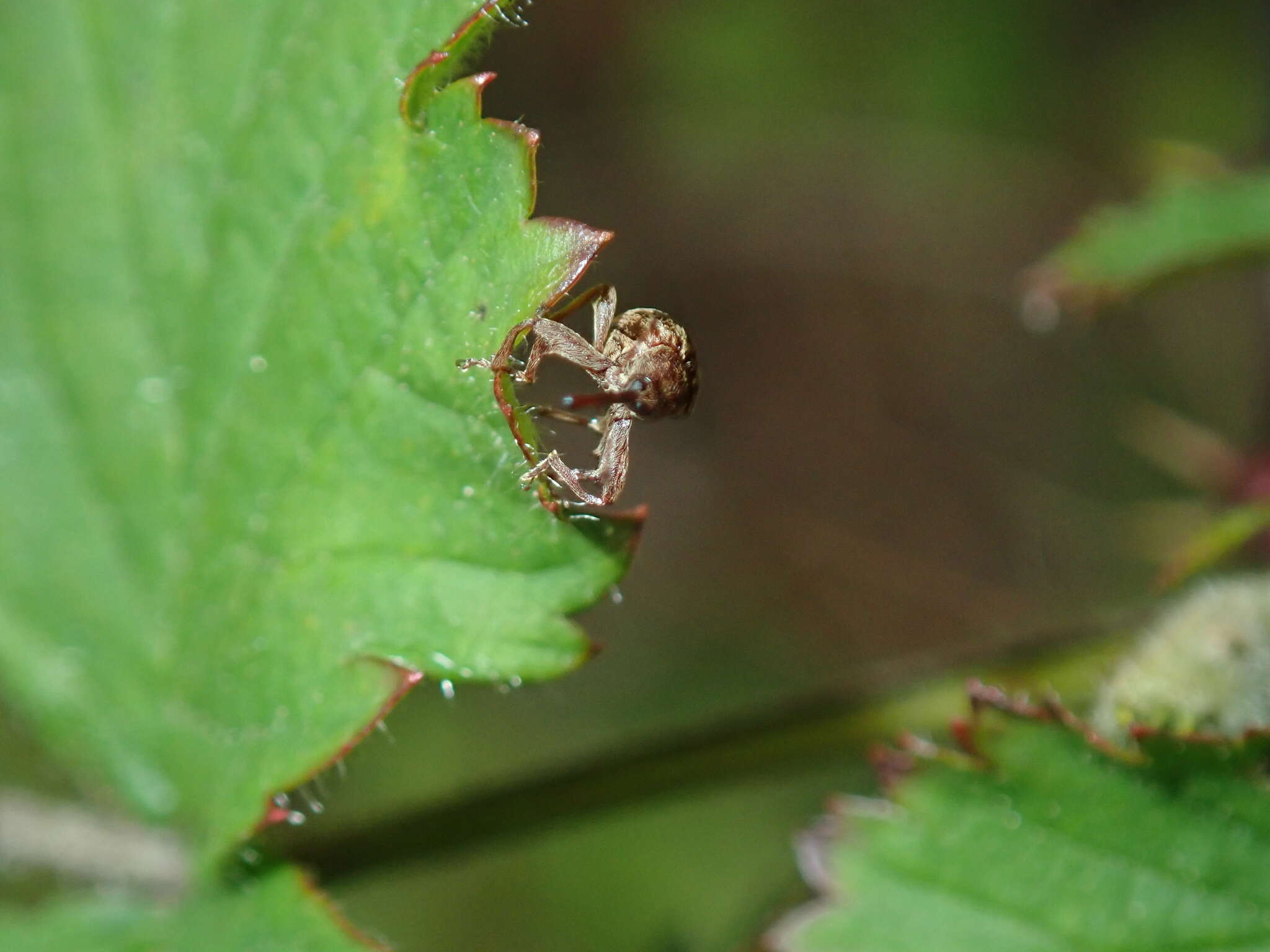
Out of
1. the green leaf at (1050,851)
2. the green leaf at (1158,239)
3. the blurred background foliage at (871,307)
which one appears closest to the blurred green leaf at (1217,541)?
the green leaf at (1050,851)

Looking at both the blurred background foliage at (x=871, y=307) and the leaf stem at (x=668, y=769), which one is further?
the blurred background foliage at (x=871, y=307)

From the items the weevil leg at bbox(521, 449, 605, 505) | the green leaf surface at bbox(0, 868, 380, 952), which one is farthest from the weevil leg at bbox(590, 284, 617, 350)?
the green leaf surface at bbox(0, 868, 380, 952)

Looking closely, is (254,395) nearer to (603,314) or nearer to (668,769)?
(603,314)

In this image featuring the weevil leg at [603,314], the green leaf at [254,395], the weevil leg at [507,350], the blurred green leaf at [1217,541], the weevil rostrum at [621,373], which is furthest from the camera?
the blurred green leaf at [1217,541]

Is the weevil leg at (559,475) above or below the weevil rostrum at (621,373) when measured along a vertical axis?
below

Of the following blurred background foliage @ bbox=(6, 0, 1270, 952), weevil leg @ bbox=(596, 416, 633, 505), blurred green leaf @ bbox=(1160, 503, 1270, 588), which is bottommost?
weevil leg @ bbox=(596, 416, 633, 505)

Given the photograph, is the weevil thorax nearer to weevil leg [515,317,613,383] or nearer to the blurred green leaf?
weevil leg [515,317,613,383]

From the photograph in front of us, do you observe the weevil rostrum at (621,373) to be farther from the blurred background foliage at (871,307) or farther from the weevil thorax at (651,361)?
the blurred background foliage at (871,307)
